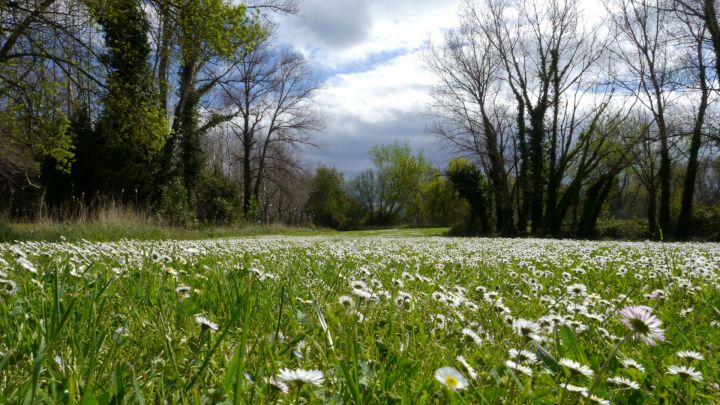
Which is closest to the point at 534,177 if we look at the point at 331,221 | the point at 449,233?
the point at 449,233

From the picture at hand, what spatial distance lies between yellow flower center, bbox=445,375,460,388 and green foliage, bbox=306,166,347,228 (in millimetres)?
61588

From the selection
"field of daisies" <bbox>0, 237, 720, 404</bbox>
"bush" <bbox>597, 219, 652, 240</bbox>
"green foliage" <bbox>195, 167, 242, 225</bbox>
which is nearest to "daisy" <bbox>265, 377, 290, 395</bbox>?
"field of daisies" <bbox>0, 237, 720, 404</bbox>

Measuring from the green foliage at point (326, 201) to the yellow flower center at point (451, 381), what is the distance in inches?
2425

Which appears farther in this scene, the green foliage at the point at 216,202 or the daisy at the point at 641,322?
the green foliage at the point at 216,202

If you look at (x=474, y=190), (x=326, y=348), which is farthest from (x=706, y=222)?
(x=326, y=348)

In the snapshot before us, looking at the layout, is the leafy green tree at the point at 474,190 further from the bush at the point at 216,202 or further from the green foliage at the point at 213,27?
the green foliage at the point at 213,27

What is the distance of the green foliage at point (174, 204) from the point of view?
22.9 meters

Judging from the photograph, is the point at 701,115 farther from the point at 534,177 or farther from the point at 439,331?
the point at 439,331

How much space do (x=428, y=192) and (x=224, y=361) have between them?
5790 cm

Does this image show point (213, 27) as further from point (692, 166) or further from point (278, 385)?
point (692, 166)

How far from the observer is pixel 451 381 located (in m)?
0.93

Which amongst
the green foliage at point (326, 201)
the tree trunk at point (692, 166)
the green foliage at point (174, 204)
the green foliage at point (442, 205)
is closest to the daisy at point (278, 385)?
the green foliage at point (174, 204)

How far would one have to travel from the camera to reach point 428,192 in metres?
58.8

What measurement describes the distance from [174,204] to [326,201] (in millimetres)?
41038
